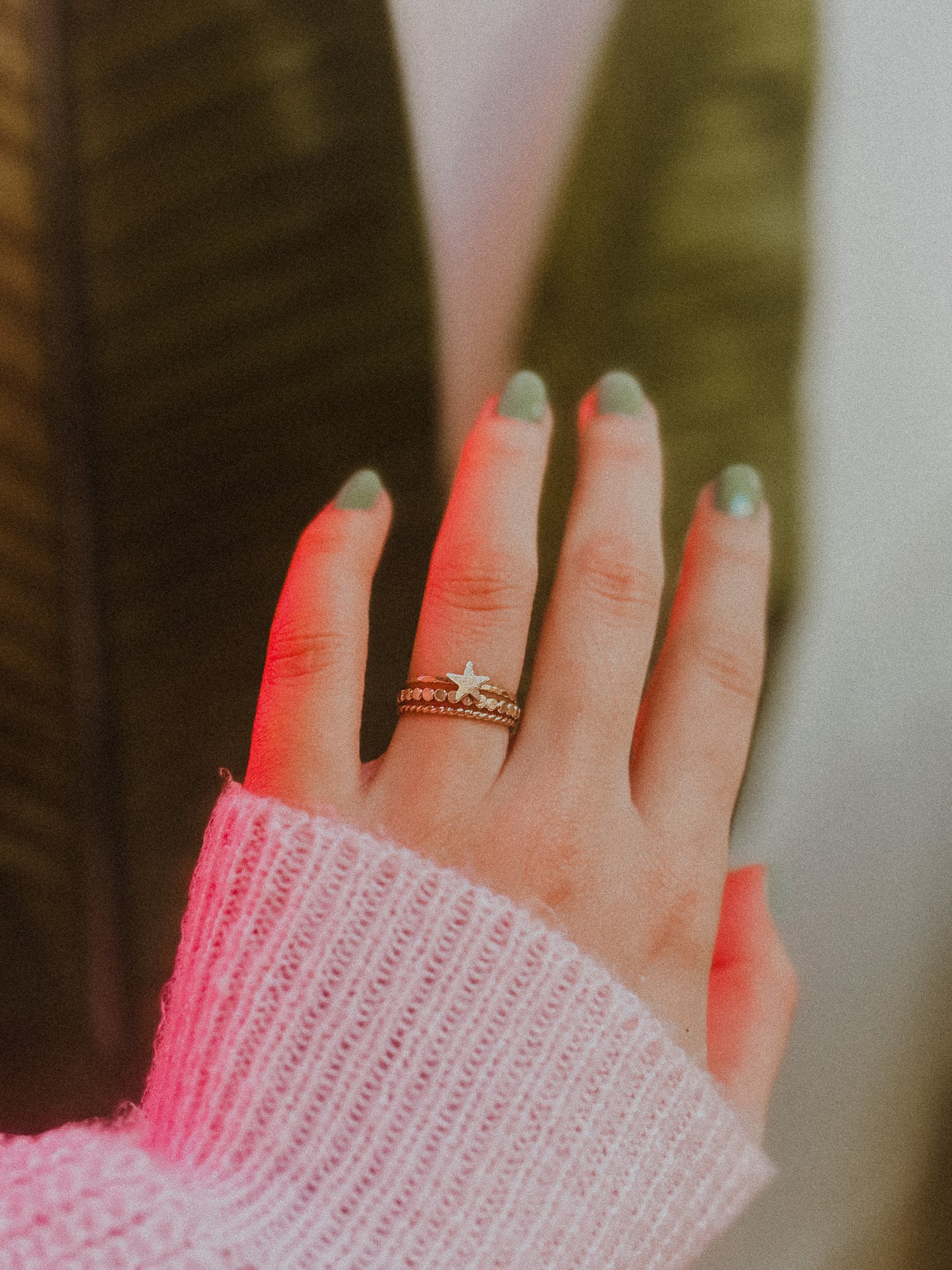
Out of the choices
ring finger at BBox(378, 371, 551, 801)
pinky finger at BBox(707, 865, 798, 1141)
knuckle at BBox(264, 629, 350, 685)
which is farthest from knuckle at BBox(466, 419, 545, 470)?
pinky finger at BBox(707, 865, 798, 1141)

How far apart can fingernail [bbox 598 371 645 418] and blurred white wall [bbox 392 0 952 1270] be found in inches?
2.0

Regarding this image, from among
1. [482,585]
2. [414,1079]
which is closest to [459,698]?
[482,585]

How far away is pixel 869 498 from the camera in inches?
17.0

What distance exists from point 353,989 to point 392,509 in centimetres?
22

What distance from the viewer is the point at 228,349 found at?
438mm

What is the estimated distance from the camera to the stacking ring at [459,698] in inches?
15.8

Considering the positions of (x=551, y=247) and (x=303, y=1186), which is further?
(x=551, y=247)

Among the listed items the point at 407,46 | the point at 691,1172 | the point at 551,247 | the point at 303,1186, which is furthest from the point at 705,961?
the point at 407,46

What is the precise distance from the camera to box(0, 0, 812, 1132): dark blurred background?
417mm

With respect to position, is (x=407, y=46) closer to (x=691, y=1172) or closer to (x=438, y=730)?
(x=438, y=730)

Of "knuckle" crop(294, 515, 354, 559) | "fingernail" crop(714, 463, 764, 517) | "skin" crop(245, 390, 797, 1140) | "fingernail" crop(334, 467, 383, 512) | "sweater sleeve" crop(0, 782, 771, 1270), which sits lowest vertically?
"sweater sleeve" crop(0, 782, 771, 1270)

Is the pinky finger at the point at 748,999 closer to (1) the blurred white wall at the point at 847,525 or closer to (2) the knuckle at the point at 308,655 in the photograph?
(1) the blurred white wall at the point at 847,525

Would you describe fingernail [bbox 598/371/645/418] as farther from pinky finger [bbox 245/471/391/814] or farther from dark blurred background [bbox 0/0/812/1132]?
pinky finger [bbox 245/471/391/814]

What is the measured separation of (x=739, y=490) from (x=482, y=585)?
138 mm
